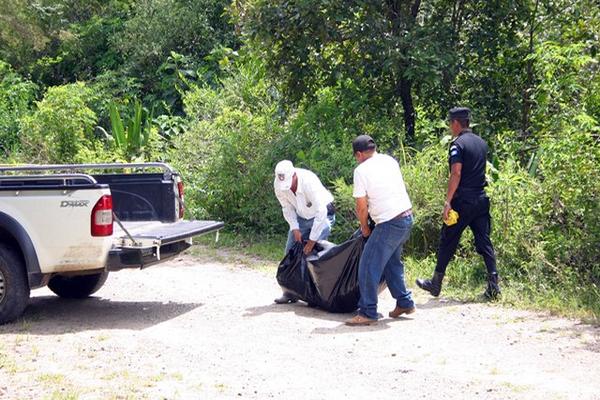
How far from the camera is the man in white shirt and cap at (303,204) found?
346 inches

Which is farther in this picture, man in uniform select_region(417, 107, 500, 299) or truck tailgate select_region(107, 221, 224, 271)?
man in uniform select_region(417, 107, 500, 299)

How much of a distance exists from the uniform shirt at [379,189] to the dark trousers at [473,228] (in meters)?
1.02

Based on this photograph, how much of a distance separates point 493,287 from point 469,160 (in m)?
1.32

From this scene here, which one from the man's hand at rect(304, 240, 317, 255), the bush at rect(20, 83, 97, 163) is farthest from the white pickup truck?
the bush at rect(20, 83, 97, 163)

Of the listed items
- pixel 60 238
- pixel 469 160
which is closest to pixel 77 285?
pixel 60 238

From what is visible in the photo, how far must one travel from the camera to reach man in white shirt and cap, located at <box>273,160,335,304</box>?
28.8 feet

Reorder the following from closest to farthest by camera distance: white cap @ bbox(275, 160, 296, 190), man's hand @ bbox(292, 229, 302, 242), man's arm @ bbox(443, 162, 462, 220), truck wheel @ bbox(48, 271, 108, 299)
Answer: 1. white cap @ bbox(275, 160, 296, 190)
2. man's arm @ bbox(443, 162, 462, 220)
3. man's hand @ bbox(292, 229, 302, 242)
4. truck wheel @ bbox(48, 271, 108, 299)

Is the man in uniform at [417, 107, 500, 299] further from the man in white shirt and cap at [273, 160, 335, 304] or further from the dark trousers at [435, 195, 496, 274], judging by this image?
the man in white shirt and cap at [273, 160, 335, 304]

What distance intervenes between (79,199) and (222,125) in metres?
6.74

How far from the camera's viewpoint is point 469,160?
8898mm

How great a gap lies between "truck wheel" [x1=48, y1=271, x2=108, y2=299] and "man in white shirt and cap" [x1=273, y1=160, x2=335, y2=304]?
7.14 ft

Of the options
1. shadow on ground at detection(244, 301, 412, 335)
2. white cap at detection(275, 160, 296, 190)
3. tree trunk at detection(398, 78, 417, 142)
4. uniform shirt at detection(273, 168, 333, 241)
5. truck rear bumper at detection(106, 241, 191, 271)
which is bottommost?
shadow on ground at detection(244, 301, 412, 335)

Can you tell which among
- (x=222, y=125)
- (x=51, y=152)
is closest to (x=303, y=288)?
(x=222, y=125)

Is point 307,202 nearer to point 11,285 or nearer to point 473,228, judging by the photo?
point 473,228
